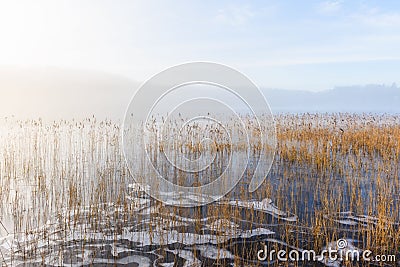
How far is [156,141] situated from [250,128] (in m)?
3.48

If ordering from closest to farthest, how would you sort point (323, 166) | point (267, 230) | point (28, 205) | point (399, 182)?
point (267, 230) < point (28, 205) < point (399, 182) < point (323, 166)

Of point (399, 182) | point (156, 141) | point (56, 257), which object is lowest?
point (56, 257)

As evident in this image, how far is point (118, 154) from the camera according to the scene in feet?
29.6

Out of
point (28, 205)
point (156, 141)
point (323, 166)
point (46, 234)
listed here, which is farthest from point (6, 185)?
point (323, 166)

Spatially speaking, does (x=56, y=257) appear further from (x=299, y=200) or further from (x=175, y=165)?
(x=175, y=165)

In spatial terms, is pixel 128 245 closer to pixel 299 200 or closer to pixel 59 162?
pixel 299 200

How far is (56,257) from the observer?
3812 millimetres

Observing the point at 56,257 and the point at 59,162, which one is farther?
the point at 59,162

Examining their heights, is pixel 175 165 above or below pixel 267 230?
above

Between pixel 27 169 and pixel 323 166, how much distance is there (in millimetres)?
6671

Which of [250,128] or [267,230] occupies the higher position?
[250,128]

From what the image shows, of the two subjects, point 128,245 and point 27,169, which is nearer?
point 128,245

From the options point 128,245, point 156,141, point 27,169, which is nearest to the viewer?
point 128,245

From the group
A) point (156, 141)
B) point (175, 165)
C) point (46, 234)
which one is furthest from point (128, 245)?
point (156, 141)
